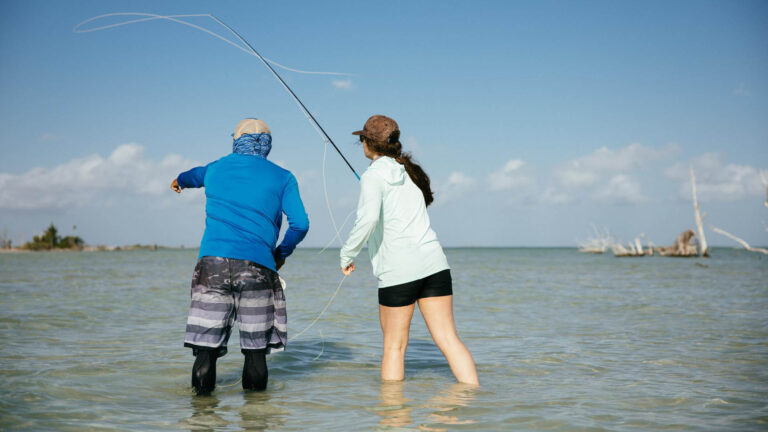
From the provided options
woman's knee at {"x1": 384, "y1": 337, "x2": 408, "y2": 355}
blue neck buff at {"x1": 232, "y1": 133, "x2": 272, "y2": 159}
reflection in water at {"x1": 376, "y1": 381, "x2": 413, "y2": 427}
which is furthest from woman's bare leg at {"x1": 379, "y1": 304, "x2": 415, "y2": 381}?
blue neck buff at {"x1": 232, "y1": 133, "x2": 272, "y2": 159}

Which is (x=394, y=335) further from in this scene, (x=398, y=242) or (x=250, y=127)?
(x=250, y=127)

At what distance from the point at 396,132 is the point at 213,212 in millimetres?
1408

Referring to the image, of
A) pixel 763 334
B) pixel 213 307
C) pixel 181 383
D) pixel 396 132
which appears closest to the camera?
pixel 213 307

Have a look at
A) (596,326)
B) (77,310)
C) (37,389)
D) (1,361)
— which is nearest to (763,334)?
(596,326)

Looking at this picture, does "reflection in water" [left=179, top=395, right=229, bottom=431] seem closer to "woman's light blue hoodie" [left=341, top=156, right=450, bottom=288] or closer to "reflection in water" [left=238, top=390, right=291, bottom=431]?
"reflection in water" [left=238, top=390, right=291, bottom=431]

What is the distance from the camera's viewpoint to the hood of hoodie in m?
3.99

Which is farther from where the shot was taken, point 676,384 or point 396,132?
point 676,384

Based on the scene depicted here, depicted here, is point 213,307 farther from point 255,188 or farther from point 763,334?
point 763,334

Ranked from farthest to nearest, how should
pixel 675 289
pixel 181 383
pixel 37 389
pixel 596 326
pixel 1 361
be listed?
pixel 675 289 < pixel 596 326 < pixel 1 361 < pixel 181 383 < pixel 37 389

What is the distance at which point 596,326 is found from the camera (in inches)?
369

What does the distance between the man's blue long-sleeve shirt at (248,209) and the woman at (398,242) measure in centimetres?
46

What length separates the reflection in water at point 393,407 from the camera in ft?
12.3

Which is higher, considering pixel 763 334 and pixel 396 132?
pixel 396 132

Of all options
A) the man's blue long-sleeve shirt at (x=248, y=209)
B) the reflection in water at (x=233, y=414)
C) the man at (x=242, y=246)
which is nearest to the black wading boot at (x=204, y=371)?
the man at (x=242, y=246)
